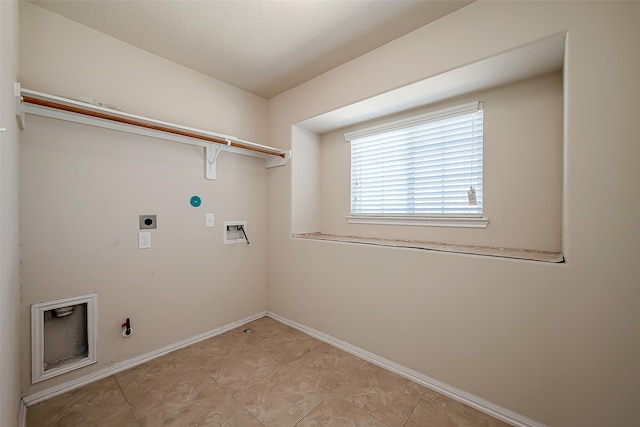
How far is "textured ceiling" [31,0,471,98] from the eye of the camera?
1655mm

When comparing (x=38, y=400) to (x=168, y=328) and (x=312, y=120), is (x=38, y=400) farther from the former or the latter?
(x=312, y=120)

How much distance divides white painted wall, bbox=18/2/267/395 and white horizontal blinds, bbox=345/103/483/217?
131 centimetres

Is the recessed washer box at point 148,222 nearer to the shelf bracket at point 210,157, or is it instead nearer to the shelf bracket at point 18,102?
the shelf bracket at point 210,157

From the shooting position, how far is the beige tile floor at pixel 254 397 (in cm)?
150

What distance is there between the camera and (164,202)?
2191 millimetres

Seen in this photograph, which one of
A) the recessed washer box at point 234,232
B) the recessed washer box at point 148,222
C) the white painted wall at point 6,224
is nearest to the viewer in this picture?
the white painted wall at point 6,224

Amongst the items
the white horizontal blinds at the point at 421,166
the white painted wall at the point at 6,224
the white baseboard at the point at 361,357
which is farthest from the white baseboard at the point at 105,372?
the white horizontal blinds at the point at 421,166

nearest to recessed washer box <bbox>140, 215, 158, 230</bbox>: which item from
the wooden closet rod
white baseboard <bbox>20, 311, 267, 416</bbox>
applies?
the wooden closet rod

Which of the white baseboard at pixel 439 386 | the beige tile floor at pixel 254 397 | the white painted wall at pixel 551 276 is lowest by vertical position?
the beige tile floor at pixel 254 397

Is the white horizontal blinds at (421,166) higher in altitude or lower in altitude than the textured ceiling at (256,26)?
lower

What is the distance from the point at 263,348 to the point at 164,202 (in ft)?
5.07

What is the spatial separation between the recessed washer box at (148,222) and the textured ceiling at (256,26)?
1377 mm

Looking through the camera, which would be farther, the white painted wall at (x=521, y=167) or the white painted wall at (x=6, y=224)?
the white painted wall at (x=521, y=167)

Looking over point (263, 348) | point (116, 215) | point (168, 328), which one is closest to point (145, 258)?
point (116, 215)
